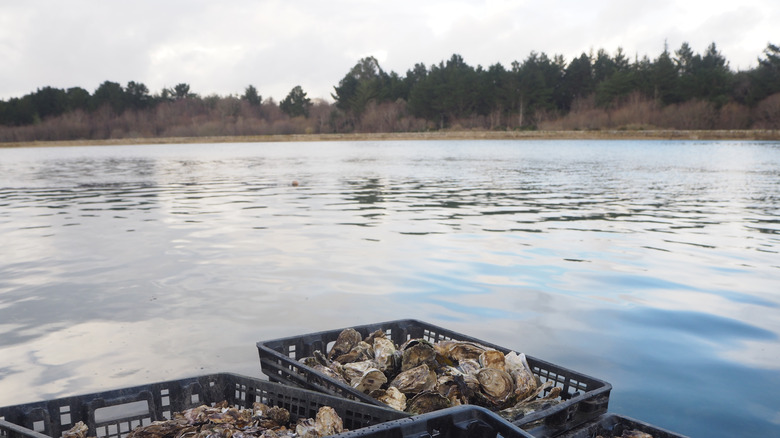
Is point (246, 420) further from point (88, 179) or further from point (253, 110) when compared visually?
point (253, 110)

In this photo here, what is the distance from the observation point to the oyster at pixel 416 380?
3.81 m

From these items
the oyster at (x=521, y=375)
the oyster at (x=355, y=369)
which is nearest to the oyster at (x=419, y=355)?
the oyster at (x=355, y=369)

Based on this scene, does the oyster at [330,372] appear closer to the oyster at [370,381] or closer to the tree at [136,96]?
the oyster at [370,381]

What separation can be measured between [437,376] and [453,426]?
1.48 meters

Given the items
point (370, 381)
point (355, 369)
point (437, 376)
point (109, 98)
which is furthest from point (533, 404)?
point (109, 98)

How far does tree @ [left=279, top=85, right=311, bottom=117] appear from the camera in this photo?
133m

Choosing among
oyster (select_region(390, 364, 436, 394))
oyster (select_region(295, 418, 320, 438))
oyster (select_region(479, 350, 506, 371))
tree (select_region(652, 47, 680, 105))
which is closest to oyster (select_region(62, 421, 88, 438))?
oyster (select_region(295, 418, 320, 438))

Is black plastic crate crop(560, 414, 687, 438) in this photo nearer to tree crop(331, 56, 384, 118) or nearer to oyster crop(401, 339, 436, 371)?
oyster crop(401, 339, 436, 371)

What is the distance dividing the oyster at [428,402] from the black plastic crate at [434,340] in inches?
9.1

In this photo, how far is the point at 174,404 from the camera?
3721mm

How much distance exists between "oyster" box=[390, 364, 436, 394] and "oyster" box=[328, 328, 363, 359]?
0.69m

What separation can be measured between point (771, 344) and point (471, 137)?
301 ft

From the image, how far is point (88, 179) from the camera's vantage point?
2808 cm

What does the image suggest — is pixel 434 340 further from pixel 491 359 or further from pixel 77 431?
pixel 77 431
